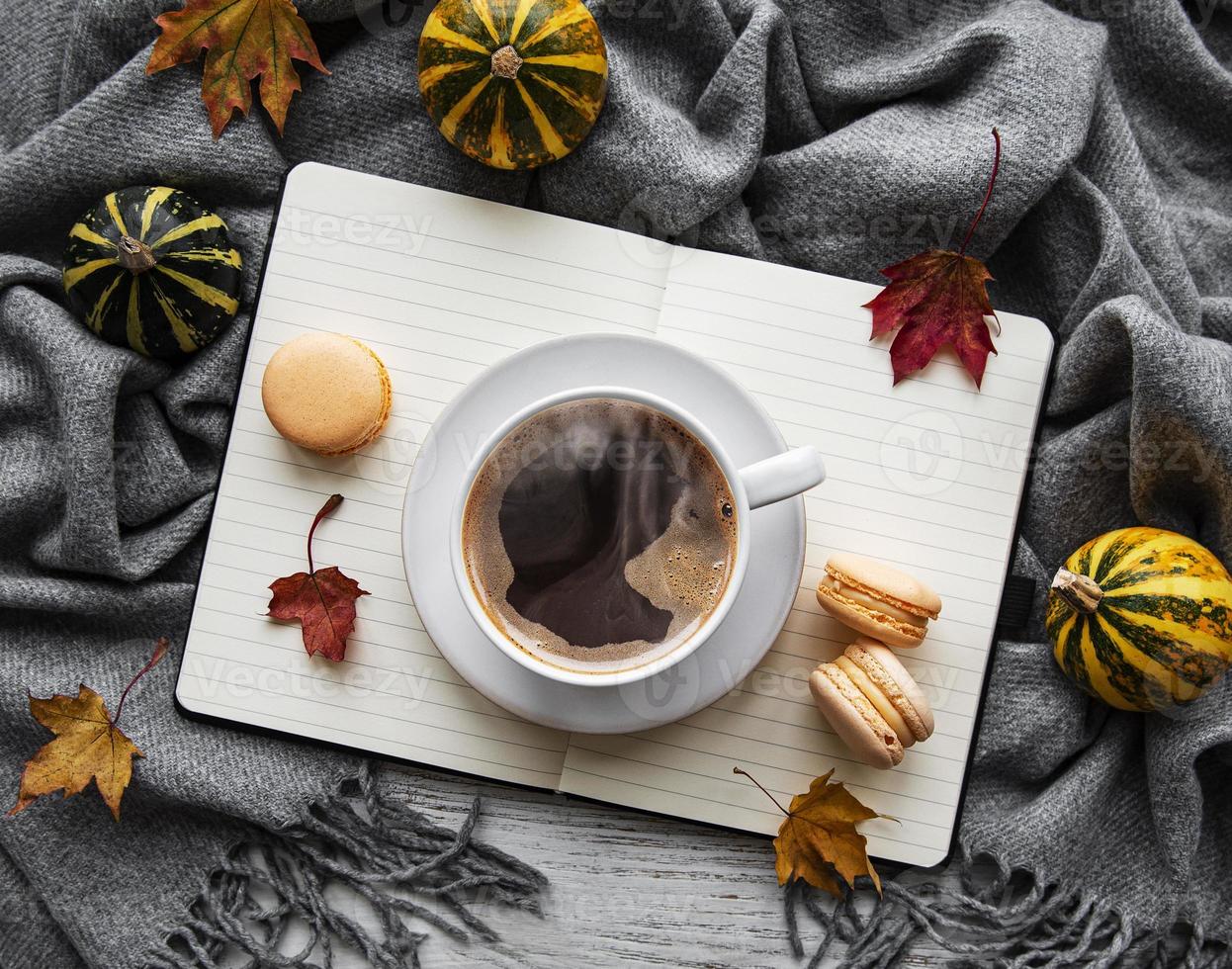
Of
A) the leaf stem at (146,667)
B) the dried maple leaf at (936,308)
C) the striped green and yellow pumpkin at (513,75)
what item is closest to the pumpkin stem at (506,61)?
the striped green and yellow pumpkin at (513,75)

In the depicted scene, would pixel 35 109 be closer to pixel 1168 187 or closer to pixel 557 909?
pixel 557 909

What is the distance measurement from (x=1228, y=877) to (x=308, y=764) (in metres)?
1.17

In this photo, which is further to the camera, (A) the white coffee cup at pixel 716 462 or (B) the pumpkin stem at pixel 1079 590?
(B) the pumpkin stem at pixel 1079 590

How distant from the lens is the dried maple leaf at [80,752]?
120cm

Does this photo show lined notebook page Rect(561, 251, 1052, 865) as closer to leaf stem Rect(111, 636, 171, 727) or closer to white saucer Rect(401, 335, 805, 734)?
white saucer Rect(401, 335, 805, 734)

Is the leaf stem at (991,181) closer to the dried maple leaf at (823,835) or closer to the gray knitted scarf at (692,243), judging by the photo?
the gray knitted scarf at (692,243)

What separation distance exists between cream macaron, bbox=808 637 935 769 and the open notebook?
0.22 feet

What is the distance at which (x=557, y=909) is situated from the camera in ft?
4.12

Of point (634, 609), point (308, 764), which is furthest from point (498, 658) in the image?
point (308, 764)

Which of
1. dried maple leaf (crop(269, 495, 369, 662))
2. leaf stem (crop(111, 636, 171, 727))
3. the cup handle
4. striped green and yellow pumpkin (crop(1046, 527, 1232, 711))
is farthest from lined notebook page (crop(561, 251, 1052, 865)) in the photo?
leaf stem (crop(111, 636, 171, 727))

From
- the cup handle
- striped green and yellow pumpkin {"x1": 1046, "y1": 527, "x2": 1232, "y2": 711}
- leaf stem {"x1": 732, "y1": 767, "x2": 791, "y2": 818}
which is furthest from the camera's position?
leaf stem {"x1": 732, "y1": 767, "x2": 791, "y2": 818}

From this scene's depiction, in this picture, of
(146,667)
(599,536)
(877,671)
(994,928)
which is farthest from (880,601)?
(146,667)

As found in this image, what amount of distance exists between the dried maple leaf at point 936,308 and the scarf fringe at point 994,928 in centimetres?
62

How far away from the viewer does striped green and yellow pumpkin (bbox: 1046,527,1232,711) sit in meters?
1.10
